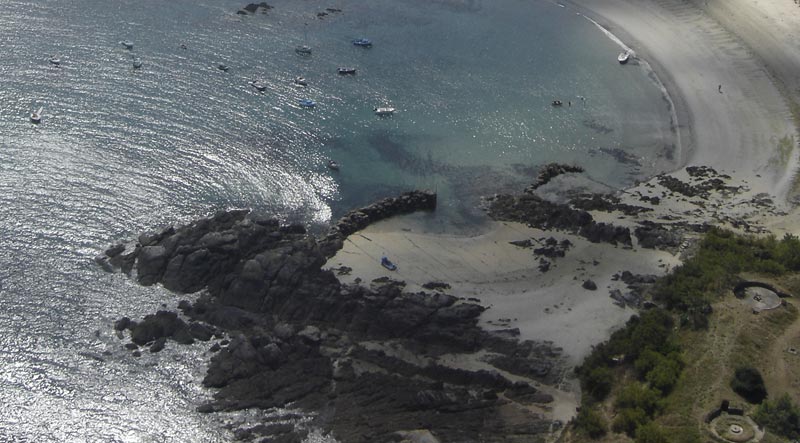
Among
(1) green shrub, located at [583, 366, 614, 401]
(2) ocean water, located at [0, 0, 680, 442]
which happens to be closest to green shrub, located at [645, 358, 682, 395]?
(1) green shrub, located at [583, 366, 614, 401]

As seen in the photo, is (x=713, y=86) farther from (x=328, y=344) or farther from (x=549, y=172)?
(x=328, y=344)

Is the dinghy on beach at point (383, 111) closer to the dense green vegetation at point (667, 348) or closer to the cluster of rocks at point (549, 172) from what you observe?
the cluster of rocks at point (549, 172)

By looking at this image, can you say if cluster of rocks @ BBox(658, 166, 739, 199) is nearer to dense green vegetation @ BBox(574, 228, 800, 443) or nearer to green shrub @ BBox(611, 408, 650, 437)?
dense green vegetation @ BBox(574, 228, 800, 443)

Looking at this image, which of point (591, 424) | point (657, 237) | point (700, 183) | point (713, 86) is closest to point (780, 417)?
point (591, 424)

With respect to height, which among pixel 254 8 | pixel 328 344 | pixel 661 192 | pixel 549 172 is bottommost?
pixel 328 344

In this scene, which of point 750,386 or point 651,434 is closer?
point 651,434

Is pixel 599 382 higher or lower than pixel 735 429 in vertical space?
lower

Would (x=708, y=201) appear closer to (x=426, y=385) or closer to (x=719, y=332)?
(x=719, y=332)
